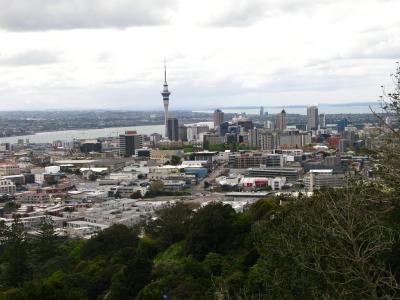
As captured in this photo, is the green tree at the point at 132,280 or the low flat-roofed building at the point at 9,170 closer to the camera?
the green tree at the point at 132,280

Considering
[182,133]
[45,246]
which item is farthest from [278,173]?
[182,133]

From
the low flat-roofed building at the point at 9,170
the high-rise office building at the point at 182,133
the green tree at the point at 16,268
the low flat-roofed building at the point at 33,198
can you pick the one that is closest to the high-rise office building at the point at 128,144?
the low flat-roofed building at the point at 9,170

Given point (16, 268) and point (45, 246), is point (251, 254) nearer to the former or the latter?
point (16, 268)

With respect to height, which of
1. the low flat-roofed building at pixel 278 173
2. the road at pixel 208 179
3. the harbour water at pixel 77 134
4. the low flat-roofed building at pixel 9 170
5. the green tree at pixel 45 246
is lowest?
the harbour water at pixel 77 134

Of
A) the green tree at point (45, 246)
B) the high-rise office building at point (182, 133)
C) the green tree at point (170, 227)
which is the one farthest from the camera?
the high-rise office building at point (182, 133)

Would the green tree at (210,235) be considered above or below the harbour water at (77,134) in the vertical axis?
above

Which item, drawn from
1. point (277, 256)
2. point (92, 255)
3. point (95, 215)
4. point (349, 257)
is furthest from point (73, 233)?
point (349, 257)

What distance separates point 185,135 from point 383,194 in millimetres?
58481

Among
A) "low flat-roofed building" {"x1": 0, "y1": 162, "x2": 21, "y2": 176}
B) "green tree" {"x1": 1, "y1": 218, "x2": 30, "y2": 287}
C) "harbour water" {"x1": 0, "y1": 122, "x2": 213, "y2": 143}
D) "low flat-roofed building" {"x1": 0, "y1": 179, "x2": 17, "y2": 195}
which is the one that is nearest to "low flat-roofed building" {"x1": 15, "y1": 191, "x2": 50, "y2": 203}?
"low flat-roofed building" {"x1": 0, "y1": 179, "x2": 17, "y2": 195}

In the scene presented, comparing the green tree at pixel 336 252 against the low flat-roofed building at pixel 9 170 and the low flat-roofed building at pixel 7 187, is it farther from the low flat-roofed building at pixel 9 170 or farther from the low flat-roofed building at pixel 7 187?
the low flat-roofed building at pixel 9 170

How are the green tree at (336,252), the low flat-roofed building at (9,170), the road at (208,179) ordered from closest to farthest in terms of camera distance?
the green tree at (336,252) → the road at (208,179) → the low flat-roofed building at (9,170)

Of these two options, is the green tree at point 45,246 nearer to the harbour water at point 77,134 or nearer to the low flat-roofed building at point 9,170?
the low flat-roofed building at point 9,170

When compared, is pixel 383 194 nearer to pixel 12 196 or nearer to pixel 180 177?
pixel 12 196

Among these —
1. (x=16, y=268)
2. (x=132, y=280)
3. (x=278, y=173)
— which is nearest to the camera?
(x=132, y=280)
